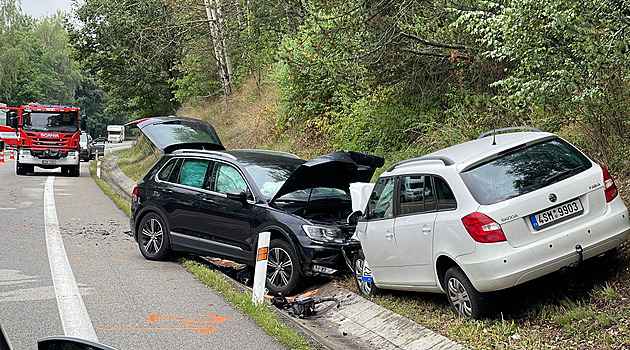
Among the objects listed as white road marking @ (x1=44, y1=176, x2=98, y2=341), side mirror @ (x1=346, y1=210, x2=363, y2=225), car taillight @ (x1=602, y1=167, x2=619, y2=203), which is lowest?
white road marking @ (x1=44, y1=176, x2=98, y2=341)

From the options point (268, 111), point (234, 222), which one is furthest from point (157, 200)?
point (268, 111)

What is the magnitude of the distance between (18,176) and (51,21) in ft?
306

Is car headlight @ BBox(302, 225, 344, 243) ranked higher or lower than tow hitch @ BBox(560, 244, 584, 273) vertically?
lower

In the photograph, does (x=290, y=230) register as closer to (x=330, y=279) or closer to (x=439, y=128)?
(x=330, y=279)

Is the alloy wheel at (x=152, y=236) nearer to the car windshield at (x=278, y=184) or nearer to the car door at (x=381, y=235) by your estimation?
the car windshield at (x=278, y=184)

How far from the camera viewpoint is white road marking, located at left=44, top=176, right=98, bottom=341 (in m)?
6.98

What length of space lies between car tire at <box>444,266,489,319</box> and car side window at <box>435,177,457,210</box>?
1.94 feet

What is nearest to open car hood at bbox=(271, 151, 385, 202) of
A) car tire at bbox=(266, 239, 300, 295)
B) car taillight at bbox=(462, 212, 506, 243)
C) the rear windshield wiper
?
car tire at bbox=(266, 239, 300, 295)

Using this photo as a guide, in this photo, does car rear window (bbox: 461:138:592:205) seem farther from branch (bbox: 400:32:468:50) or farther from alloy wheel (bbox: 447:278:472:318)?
branch (bbox: 400:32:468:50)

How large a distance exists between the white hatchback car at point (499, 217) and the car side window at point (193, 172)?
402cm

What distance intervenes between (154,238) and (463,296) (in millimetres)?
5823

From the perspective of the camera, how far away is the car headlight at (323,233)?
920 centimetres

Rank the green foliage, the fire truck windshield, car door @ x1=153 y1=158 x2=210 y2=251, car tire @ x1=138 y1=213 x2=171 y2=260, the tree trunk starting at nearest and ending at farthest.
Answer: car door @ x1=153 y1=158 x2=210 y2=251
car tire @ x1=138 y1=213 x2=171 y2=260
the tree trunk
the fire truck windshield
the green foliage

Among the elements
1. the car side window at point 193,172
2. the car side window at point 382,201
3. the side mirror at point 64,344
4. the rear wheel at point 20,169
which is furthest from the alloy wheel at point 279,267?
the rear wheel at point 20,169
